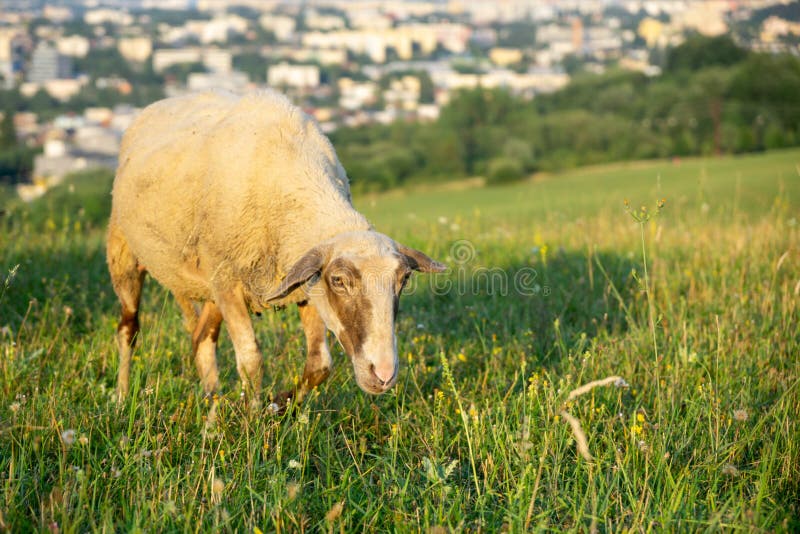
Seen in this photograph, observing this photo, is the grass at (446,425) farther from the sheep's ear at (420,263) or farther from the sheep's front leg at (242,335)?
the sheep's ear at (420,263)

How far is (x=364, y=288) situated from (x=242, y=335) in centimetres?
123

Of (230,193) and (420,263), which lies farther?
(230,193)

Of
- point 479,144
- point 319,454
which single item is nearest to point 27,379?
point 319,454

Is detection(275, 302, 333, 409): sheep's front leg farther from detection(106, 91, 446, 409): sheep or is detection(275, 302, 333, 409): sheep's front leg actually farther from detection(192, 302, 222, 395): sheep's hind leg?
detection(192, 302, 222, 395): sheep's hind leg

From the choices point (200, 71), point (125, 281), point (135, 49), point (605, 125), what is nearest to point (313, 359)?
point (125, 281)

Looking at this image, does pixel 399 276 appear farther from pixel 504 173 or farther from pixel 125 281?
pixel 504 173

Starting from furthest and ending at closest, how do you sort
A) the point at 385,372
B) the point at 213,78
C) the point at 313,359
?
the point at 213,78
the point at 313,359
the point at 385,372

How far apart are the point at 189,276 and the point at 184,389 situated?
0.93 meters

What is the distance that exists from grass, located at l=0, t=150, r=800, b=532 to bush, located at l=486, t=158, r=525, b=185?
171 feet

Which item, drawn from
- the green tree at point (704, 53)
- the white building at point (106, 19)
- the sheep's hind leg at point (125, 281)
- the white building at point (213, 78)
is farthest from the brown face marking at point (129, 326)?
the white building at point (106, 19)

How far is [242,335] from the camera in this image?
16.3 ft

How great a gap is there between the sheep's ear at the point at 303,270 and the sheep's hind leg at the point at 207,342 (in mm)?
1260

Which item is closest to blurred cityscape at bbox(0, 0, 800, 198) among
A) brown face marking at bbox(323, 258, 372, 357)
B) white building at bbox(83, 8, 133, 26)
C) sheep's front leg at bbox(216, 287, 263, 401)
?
white building at bbox(83, 8, 133, 26)

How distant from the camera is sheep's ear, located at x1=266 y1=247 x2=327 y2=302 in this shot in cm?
417
